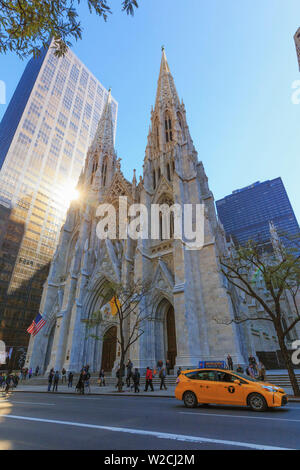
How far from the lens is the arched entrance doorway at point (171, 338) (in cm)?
1992

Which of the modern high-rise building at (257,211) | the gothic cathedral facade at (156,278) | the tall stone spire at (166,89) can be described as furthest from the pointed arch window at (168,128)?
the modern high-rise building at (257,211)

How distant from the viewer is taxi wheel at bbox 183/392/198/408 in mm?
7786

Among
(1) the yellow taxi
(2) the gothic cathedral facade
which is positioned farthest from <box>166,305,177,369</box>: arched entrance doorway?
(1) the yellow taxi

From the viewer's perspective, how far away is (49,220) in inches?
1843

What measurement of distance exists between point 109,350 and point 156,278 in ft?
32.3

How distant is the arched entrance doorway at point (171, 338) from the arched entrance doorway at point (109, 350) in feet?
20.3

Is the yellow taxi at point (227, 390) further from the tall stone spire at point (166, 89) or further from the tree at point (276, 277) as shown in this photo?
the tall stone spire at point (166, 89)

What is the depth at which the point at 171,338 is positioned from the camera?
810 inches

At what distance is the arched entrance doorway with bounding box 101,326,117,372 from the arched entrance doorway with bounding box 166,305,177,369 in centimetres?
619

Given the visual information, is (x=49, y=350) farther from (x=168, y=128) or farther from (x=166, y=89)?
(x=166, y=89)

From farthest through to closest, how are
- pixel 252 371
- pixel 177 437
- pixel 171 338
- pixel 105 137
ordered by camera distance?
1. pixel 105 137
2. pixel 171 338
3. pixel 252 371
4. pixel 177 437

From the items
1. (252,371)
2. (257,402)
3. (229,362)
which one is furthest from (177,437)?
(229,362)
